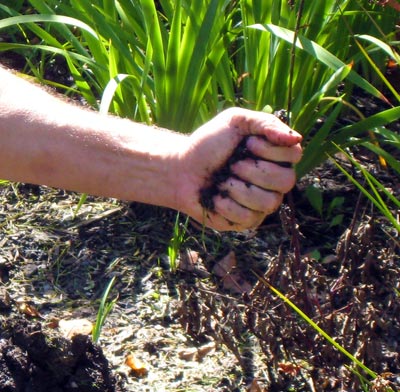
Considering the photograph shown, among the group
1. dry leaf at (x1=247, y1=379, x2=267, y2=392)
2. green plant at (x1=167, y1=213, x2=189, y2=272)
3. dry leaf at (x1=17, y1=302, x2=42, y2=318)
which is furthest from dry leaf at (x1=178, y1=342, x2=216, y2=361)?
dry leaf at (x1=17, y1=302, x2=42, y2=318)

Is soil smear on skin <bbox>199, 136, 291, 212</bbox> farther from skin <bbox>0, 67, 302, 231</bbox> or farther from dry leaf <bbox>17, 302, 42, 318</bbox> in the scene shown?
dry leaf <bbox>17, 302, 42, 318</bbox>

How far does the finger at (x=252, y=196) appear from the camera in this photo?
160cm

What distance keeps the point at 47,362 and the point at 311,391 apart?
620 mm

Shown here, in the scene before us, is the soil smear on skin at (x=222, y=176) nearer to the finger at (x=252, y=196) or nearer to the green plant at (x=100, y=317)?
the finger at (x=252, y=196)

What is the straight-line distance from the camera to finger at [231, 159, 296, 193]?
1.59 m

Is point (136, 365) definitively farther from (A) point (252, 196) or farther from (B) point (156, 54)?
(B) point (156, 54)

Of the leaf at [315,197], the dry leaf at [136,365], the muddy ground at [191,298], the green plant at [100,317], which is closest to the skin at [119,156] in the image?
the muddy ground at [191,298]

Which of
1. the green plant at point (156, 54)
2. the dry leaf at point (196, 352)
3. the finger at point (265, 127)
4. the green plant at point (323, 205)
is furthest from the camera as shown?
the green plant at point (323, 205)

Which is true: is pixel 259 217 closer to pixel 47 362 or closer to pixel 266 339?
pixel 266 339

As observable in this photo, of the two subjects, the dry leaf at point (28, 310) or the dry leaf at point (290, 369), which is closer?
the dry leaf at point (290, 369)

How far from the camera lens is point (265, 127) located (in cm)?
158

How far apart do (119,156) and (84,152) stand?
71 millimetres

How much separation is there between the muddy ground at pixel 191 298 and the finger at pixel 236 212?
0.31m

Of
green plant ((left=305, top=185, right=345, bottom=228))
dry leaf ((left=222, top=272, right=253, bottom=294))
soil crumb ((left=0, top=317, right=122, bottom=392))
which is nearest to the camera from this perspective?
soil crumb ((left=0, top=317, right=122, bottom=392))
